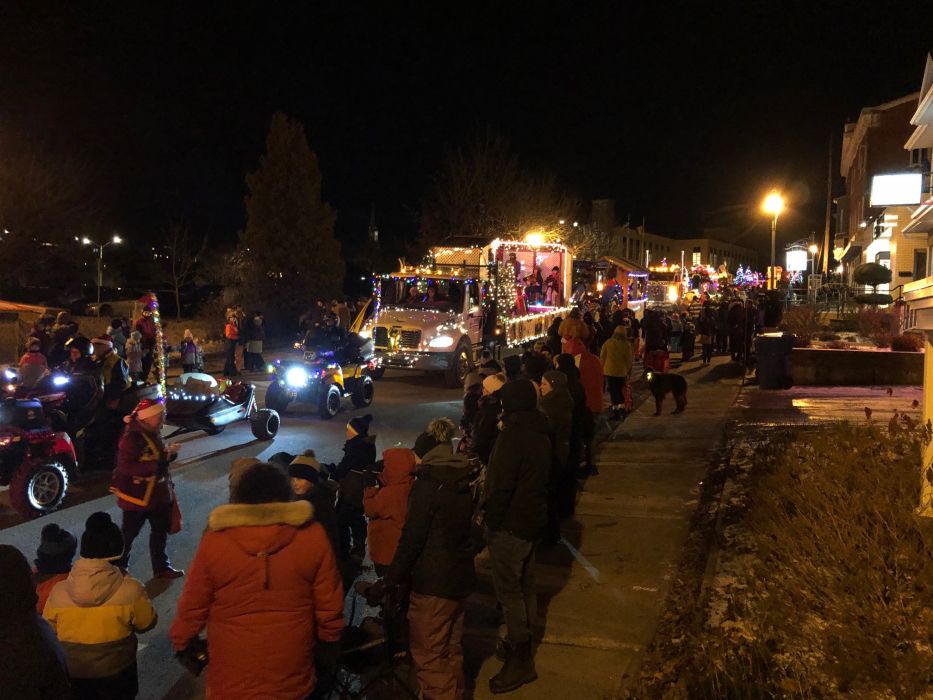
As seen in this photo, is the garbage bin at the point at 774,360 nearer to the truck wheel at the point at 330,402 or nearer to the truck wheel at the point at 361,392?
the truck wheel at the point at 361,392

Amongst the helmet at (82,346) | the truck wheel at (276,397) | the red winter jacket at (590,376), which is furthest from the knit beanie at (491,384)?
the truck wheel at (276,397)

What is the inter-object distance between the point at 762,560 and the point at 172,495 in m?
4.56

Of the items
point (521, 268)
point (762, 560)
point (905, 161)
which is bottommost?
point (762, 560)

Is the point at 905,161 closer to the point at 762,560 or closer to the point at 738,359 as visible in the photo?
the point at 738,359

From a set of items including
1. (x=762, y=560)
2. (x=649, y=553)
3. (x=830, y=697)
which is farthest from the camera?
(x=649, y=553)

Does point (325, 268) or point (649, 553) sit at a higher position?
point (325, 268)

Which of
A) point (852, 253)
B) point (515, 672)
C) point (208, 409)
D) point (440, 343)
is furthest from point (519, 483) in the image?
point (852, 253)

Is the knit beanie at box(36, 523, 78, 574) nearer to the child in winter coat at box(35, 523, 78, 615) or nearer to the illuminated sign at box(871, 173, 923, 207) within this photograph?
the child in winter coat at box(35, 523, 78, 615)

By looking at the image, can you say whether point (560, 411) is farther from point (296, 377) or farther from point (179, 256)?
point (179, 256)

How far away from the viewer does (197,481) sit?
29.4 feet

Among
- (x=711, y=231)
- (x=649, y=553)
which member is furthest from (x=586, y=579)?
(x=711, y=231)

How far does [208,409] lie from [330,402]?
227 cm

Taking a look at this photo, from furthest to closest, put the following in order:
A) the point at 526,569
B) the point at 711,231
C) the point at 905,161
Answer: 1. the point at 711,231
2. the point at 905,161
3. the point at 526,569

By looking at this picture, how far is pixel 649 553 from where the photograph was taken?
21.4 ft
